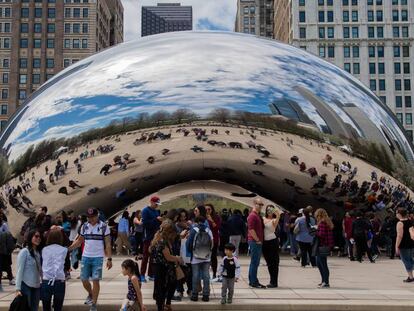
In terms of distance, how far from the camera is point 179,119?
969 centimetres

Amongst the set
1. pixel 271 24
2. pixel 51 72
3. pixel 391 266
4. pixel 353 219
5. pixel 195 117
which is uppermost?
pixel 271 24

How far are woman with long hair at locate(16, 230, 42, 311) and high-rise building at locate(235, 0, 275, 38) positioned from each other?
114 metres

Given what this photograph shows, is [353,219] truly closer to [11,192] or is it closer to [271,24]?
[11,192]

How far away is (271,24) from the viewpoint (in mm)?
118562

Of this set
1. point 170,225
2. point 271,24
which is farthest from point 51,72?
point 170,225

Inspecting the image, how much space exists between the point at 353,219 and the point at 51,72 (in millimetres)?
74963

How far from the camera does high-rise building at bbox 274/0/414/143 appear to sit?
75.5 meters

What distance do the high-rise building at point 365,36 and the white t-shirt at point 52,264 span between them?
7285 cm

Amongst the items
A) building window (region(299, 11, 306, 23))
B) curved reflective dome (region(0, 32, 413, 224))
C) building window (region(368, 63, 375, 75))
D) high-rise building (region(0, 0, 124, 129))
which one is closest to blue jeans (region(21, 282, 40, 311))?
curved reflective dome (region(0, 32, 413, 224))

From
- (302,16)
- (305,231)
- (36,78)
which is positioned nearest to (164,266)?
(305,231)

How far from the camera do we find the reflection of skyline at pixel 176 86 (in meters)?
9.66

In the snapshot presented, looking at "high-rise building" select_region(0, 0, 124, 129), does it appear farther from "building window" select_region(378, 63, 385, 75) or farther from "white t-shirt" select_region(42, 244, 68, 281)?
"white t-shirt" select_region(42, 244, 68, 281)

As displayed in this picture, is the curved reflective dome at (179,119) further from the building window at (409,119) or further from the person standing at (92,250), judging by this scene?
the building window at (409,119)

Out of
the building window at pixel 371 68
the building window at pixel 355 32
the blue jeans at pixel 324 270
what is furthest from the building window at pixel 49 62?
the blue jeans at pixel 324 270
